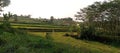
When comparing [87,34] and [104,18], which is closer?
[87,34]

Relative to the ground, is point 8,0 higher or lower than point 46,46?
higher

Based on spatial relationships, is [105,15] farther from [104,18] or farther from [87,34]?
[87,34]

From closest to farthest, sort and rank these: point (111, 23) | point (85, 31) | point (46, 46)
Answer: point (46, 46) → point (85, 31) → point (111, 23)

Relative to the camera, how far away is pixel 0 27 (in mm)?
27859

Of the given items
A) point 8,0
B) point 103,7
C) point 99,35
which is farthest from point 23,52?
point 8,0

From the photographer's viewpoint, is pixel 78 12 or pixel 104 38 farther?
pixel 78 12

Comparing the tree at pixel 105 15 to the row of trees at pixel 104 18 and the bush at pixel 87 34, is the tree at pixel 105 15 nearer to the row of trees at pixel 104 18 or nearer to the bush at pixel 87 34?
the row of trees at pixel 104 18

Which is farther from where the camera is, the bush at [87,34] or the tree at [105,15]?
the tree at [105,15]

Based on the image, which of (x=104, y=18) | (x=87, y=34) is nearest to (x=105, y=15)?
(x=104, y=18)

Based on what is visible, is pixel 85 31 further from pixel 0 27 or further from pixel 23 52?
pixel 23 52

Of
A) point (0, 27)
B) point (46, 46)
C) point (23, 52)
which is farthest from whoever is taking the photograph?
point (0, 27)

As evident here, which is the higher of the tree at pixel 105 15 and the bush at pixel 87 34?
the tree at pixel 105 15

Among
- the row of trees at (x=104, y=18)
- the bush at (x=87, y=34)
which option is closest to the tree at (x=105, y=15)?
the row of trees at (x=104, y=18)

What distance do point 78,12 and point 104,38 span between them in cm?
1015
